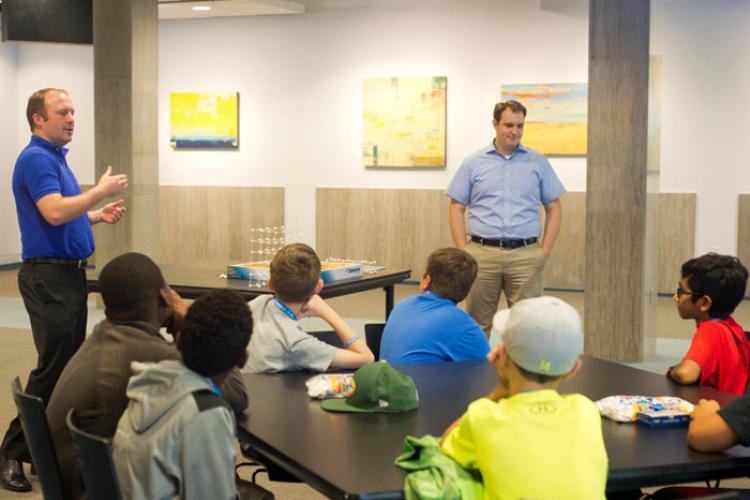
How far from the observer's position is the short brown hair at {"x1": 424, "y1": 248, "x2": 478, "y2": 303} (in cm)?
418

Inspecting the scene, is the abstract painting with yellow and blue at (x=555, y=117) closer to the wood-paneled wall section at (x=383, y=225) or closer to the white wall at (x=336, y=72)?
the white wall at (x=336, y=72)

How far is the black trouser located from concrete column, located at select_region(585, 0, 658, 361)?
411cm

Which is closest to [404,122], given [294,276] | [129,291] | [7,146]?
[7,146]

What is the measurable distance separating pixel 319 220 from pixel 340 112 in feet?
4.04

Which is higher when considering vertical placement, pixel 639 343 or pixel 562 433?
pixel 562 433

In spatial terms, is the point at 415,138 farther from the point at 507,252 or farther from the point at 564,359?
the point at 564,359

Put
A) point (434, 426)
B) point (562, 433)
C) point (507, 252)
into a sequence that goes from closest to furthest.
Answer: point (562, 433), point (434, 426), point (507, 252)

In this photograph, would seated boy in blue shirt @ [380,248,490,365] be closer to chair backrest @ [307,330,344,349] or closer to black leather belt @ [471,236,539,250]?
chair backrest @ [307,330,344,349]

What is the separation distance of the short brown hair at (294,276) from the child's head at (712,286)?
129 cm

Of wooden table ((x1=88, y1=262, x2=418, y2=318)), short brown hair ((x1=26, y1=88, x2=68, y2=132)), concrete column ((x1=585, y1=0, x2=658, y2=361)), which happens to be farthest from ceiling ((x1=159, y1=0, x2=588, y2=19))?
short brown hair ((x1=26, y1=88, x2=68, y2=132))

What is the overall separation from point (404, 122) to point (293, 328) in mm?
8341

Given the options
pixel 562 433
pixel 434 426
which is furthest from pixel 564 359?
pixel 434 426

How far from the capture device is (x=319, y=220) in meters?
12.5

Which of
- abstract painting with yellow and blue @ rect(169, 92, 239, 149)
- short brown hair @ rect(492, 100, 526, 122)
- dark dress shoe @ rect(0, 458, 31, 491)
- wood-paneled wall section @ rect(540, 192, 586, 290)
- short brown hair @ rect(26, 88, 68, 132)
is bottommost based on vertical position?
dark dress shoe @ rect(0, 458, 31, 491)
